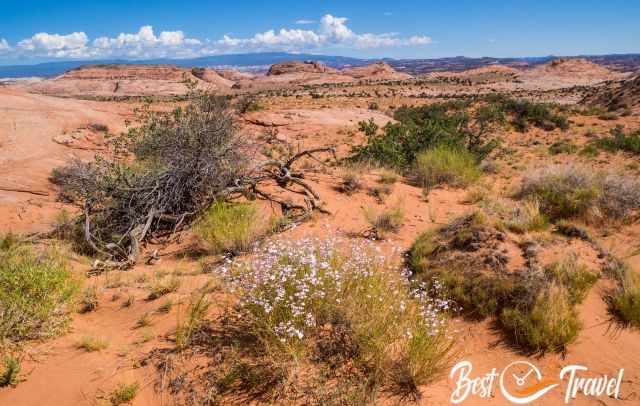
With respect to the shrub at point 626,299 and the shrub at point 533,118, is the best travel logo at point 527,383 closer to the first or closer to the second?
the shrub at point 626,299

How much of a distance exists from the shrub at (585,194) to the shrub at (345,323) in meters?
3.97

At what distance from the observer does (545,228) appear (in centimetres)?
510

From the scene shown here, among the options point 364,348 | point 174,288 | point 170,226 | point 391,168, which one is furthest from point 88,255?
point 391,168

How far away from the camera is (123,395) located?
255 centimetres

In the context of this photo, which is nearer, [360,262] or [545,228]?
[360,262]

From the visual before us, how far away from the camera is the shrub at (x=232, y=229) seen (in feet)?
16.7

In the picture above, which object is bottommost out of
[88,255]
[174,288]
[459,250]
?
[88,255]

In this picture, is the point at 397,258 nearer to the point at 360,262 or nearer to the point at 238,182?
the point at 360,262

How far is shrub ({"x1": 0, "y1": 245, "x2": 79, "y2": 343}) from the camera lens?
3.10 m

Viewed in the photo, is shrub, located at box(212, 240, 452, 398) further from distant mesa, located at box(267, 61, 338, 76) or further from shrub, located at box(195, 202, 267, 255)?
distant mesa, located at box(267, 61, 338, 76)

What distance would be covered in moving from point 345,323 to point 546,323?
173 centimetres

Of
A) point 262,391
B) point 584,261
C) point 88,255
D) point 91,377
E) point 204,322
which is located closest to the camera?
point 262,391

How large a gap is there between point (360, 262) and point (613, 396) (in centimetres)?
212

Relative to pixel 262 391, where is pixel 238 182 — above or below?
above
